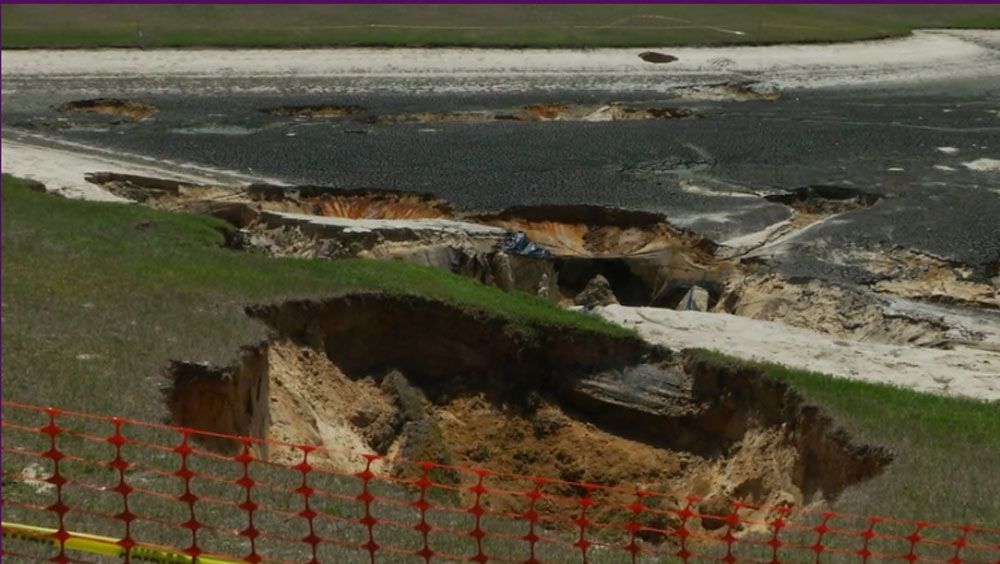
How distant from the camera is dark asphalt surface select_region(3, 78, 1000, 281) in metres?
21.2

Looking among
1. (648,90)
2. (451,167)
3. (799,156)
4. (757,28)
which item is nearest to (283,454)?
(451,167)

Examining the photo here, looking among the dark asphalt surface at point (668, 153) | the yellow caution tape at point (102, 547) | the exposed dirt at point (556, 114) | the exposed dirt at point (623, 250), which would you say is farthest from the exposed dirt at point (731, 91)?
the yellow caution tape at point (102, 547)

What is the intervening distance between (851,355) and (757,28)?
24362mm

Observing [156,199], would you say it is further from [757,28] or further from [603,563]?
[757,28]

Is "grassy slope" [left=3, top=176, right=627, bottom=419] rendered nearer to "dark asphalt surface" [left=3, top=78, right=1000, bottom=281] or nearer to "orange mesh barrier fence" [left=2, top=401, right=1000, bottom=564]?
"orange mesh barrier fence" [left=2, top=401, right=1000, bottom=564]

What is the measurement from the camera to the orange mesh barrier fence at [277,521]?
9508mm

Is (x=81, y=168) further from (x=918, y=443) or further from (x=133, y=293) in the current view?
(x=918, y=443)

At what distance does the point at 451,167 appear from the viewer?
24.4 meters

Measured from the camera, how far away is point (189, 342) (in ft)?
47.6

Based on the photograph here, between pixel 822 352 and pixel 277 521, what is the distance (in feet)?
28.5

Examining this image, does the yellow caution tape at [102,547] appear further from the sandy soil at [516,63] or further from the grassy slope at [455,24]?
the grassy slope at [455,24]

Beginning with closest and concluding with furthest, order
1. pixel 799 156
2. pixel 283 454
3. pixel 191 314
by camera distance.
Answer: pixel 283 454
pixel 191 314
pixel 799 156

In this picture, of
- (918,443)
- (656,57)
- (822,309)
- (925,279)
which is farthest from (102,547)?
(656,57)

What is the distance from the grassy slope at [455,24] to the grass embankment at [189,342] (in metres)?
16.1
